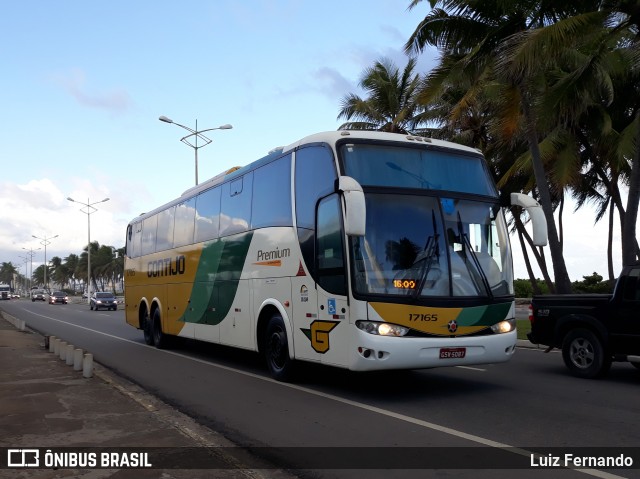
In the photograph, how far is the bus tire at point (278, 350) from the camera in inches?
401

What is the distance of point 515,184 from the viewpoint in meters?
29.8

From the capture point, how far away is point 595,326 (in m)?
10.5

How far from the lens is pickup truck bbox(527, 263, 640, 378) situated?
10031mm

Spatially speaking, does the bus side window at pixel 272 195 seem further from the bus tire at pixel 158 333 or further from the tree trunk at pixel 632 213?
the tree trunk at pixel 632 213

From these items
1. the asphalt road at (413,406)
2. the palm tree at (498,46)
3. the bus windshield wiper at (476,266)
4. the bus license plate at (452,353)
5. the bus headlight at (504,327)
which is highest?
the palm tree at (498,46)

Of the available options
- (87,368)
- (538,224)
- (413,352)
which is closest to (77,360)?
(87,368)

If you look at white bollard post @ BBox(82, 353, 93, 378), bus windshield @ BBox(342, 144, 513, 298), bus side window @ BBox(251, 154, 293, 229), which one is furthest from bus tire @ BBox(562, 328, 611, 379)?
white bollard post @ BBox(82, 353, 93, 378)

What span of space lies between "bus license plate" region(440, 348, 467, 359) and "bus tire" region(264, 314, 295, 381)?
8.62 feet

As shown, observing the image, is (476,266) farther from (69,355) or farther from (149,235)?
(149,235)

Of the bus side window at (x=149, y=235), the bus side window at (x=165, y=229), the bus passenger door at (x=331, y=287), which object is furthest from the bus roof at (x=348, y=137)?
the bus side window at (x=149, y=235)

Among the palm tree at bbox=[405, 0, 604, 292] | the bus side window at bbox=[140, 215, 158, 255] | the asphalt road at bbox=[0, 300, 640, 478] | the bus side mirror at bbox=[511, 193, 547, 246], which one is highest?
the palm tree at bbox=[405, 0, 604, 292]

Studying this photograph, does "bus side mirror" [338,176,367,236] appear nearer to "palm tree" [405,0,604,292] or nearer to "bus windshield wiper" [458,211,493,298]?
"bus windshield wiper" [458,211,493,298]

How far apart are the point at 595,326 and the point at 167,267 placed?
9880 mm

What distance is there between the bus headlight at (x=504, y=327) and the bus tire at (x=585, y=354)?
216cm
